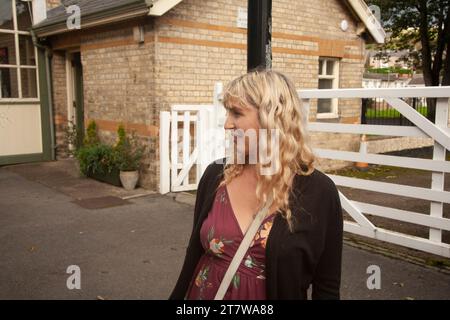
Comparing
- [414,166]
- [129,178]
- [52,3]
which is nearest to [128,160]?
[129,178]

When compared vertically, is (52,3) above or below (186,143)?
above

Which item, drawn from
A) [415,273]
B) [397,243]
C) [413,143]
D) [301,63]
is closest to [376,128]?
[397,243]

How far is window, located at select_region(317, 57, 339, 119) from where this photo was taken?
11.5 meters

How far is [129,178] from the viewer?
837cm

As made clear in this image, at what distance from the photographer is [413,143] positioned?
1319cm

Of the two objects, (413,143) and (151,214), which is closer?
(151,214)

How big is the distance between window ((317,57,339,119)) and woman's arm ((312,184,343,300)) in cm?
961

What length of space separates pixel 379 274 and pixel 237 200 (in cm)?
289

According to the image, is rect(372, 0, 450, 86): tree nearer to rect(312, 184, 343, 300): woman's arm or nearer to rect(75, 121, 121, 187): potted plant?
rect(75, 121, 121, 187): potted plant

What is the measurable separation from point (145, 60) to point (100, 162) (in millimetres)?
2139

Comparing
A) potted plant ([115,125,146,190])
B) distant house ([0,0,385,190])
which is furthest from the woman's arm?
potted plant ([115,125,146,190])

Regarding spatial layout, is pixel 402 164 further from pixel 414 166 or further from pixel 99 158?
pixel 99 158

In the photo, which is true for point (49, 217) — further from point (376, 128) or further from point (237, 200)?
point (237, 200)

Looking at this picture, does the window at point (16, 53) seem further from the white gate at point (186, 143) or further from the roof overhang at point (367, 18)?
the roof overhang at point (367, 18)
